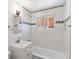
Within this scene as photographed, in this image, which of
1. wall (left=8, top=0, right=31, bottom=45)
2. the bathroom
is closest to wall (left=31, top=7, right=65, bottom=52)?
the bathroom

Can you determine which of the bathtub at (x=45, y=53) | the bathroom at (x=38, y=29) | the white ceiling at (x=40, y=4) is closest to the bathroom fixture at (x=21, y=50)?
the bathroom at (x=38, y=29)

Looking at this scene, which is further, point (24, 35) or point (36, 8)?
point (36, 8)

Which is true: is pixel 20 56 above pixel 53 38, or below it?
below

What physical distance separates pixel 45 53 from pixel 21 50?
600 mm

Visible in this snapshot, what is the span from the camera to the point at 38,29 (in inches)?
72.9

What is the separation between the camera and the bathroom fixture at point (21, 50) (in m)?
1.40

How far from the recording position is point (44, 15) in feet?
6.08

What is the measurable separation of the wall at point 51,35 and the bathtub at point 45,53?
8 cm

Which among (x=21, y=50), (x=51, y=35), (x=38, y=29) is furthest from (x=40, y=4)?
(x=21, y=50)
